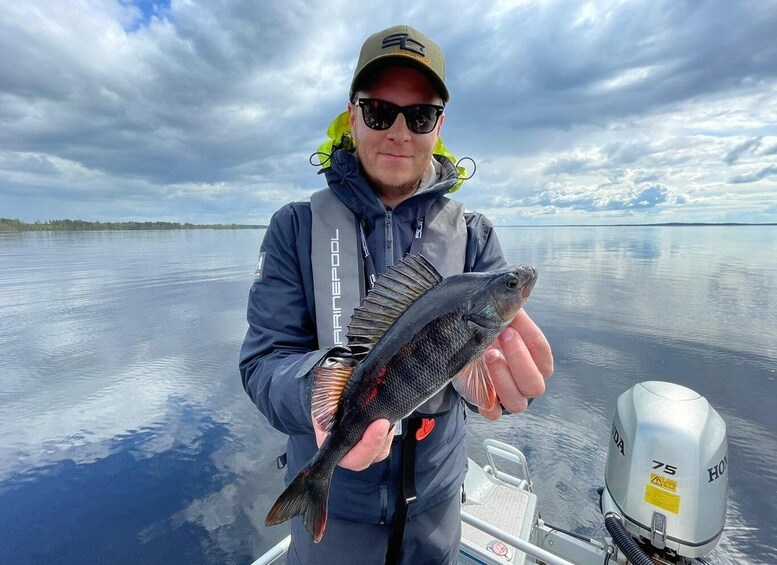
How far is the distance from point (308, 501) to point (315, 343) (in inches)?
46.1

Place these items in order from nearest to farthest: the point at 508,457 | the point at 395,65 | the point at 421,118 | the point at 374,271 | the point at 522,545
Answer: the point at 395,65, the point at 421,118, the point at 374,271, the point at 522,545, the point at 508,457

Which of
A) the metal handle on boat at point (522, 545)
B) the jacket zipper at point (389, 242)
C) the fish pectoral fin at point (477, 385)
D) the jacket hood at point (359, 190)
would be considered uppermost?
the jacket hood at point (359, 190)

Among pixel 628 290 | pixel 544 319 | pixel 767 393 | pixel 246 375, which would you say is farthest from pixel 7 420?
pixel 628 290

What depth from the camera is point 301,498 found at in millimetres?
2174

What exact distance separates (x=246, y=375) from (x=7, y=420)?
10.8 m

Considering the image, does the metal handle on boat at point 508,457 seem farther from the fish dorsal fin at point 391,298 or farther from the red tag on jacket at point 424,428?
the fish dorsal fin at point 391,298

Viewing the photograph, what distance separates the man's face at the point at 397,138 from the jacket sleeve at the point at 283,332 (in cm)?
74

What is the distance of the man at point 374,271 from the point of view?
269 centimetres

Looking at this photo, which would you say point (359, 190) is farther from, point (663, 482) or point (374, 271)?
point (663, 482)

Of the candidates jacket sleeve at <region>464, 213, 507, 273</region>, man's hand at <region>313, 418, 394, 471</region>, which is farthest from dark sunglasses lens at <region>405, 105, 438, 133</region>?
man's hand at <region>313, 418, 394, 471</region>

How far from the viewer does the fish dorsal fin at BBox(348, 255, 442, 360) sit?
233 cm

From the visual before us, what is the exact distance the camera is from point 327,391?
86.3 inches

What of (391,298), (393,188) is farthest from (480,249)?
(391,298)

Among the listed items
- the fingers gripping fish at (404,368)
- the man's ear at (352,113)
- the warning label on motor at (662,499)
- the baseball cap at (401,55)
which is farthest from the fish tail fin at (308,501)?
the warning label on motor at (662,499)
